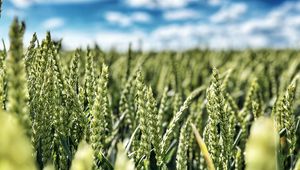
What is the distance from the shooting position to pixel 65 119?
101 centimetres

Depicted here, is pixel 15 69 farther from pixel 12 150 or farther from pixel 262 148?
pixel 262 148

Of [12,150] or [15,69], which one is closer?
[12,150]

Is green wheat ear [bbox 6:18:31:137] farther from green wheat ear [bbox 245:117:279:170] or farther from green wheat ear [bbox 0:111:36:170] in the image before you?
green wheat ear [bbox 245:117:279:170]

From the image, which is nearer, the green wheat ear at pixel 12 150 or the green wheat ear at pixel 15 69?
the green wheat ear at pixel 12 150

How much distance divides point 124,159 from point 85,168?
91 millimetres

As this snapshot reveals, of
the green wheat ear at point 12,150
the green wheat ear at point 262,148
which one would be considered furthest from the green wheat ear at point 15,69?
the green wheat ear at point 262,148

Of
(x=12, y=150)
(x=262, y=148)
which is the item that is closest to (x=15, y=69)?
(x=12, y=150)

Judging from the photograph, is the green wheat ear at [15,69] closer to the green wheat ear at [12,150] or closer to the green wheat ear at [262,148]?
the green wheat ear at [12,150]

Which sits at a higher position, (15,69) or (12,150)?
(15,69)

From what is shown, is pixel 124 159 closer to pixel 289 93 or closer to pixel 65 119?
pixel 65 119

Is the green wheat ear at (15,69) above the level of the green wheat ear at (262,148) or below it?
above

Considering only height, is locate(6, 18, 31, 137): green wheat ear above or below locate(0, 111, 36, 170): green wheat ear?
above

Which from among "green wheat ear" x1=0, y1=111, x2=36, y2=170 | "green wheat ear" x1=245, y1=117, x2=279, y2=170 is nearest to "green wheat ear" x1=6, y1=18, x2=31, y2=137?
"green wheat ear" x1=0, y1=111, x2=36, y2=170

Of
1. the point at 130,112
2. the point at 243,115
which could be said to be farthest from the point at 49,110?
the point at 243,115
